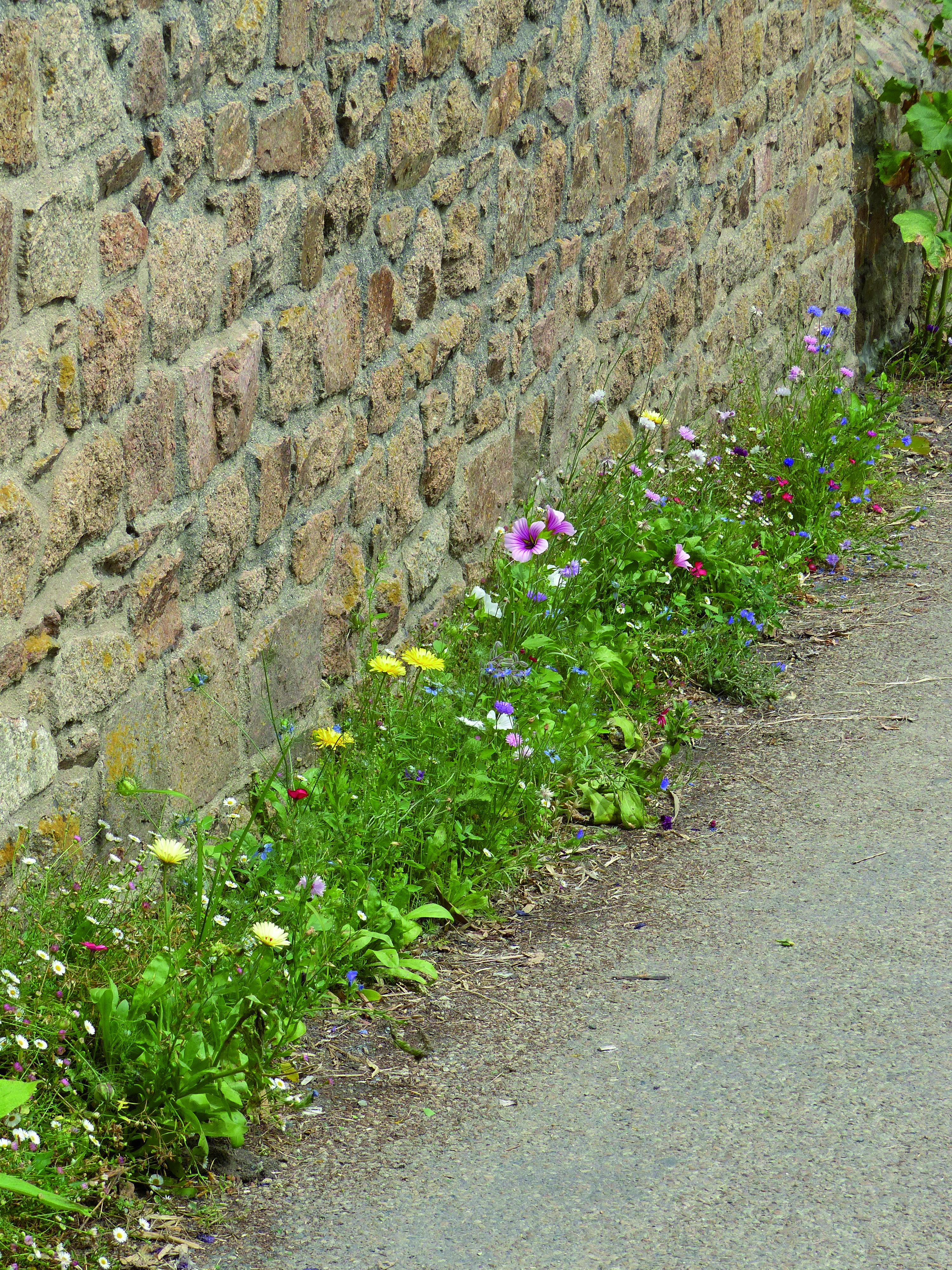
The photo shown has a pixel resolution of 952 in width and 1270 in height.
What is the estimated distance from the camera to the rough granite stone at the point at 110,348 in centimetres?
237

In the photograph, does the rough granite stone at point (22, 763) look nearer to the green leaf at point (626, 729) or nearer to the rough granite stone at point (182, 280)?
the rough granite stone at point (182, 280)

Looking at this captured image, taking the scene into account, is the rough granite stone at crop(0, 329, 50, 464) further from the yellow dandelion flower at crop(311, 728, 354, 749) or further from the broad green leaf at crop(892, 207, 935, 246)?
the broad green leaf at crop(892, 207, 935, 246)

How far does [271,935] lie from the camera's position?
2.14 m

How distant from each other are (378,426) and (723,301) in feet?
8.28

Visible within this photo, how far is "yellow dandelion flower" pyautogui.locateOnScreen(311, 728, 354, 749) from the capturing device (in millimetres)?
3010

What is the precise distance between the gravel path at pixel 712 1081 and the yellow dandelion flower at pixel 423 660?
632 millimetres

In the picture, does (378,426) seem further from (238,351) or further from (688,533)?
(688,533)

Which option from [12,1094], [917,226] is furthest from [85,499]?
[917,226]

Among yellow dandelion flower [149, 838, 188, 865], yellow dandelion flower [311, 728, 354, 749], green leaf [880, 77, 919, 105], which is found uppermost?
green leaf [880, 77, 919, 105]

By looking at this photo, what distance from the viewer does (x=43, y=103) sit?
219cm

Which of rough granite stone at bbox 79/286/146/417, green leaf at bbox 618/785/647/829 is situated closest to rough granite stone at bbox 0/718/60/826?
rough granite stone at bbox 79/286/146/417

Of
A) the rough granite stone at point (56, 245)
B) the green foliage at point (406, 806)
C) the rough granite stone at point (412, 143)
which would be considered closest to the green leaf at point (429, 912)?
the green foliage at point (406, 806)

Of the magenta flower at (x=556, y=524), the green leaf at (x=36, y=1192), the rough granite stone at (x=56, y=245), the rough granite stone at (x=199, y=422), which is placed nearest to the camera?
the green leaf at (x=36, y=1192)

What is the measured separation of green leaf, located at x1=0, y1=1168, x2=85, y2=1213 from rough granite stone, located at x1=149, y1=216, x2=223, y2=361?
137cm
